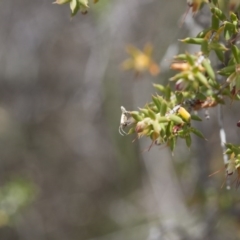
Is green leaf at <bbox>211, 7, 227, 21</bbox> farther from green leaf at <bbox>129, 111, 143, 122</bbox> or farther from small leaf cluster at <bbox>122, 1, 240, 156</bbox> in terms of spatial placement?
green leaf at <bbox>129, 111, 143, 122</bbox>

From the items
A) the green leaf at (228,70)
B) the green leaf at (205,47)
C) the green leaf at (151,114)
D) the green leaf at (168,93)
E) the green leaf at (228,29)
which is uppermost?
the green leaf at (168,93)

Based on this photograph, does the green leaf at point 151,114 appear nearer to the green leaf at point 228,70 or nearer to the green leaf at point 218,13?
the green leaf at point 228,70

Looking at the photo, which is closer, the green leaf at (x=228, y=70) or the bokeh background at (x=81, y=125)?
the green leaf at (x=228, y=70)

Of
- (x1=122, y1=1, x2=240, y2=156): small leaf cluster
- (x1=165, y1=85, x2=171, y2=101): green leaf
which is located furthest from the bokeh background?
(x1=122, y1=1, x2=240, y2=156): small leaf cluster

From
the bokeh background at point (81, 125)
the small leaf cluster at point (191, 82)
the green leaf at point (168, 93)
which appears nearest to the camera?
the small leaf cluster at point (191, 82)

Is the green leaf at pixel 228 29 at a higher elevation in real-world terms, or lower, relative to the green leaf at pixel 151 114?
higher

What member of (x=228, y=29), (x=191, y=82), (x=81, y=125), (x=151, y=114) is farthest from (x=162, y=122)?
(x=81, y=125)

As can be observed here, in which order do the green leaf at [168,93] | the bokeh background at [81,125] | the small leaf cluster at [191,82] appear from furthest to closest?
the bokeh background at [81,125], the green leaf at [168,93], the small leaf cluster at [191,82]

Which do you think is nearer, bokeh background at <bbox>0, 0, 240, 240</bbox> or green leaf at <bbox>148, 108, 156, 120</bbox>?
green leaf at <bbox>148, 108, 156, 120</bbox>

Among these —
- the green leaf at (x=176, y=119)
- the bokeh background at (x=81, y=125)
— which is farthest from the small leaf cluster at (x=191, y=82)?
the bokeh background at (x=81, y=125)
